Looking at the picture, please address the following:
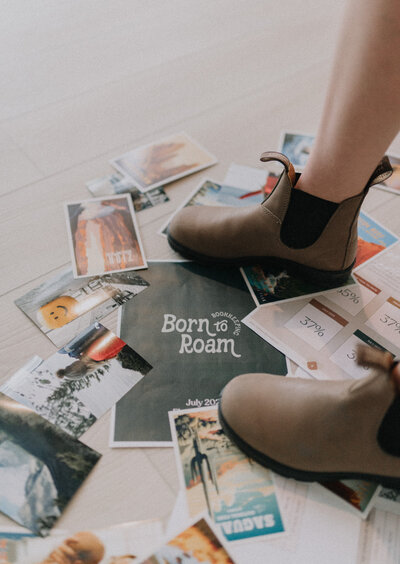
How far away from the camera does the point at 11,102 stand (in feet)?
4.21

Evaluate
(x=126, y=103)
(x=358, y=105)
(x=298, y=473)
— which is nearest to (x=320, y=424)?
(x=298, y=473)

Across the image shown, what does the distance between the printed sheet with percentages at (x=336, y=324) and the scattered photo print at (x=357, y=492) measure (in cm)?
18

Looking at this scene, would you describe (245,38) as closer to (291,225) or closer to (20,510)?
(291,225)

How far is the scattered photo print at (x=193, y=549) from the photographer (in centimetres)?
66

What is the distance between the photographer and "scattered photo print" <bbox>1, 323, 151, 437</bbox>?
0.78 meters

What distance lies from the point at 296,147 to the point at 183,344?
637mm

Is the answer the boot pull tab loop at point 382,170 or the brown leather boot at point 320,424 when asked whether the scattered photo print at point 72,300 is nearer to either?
the brown leather boot at point 320,424

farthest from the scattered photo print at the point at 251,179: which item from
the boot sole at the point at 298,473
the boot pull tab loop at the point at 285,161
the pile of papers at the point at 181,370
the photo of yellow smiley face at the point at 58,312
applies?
the boot sole at the point at 298,473

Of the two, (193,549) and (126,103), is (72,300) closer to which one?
(193,549)

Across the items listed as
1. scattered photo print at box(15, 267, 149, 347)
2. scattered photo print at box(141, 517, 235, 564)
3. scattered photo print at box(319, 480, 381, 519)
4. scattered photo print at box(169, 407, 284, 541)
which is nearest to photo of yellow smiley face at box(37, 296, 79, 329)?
scattered photo print at box(15, 267, 149, 347)

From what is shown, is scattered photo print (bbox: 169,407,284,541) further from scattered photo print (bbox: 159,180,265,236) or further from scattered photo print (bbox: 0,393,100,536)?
scattered photo print (bbox: 159,180,265,236)

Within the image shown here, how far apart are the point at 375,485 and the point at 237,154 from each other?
0.80m

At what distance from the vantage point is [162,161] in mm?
1172

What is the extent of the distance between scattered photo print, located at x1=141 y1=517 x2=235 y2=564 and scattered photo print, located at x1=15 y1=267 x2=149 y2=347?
377 mm
